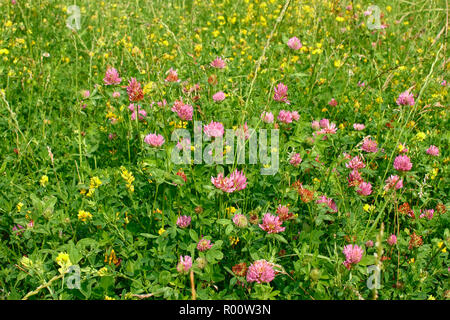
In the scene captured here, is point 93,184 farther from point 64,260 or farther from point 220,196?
point 220,196

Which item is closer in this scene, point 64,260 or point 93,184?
point 64,260

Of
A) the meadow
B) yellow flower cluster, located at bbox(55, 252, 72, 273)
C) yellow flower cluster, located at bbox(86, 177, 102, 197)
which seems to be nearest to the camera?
yellow flower cluster, located at bbox(55, 252, 72, 273)

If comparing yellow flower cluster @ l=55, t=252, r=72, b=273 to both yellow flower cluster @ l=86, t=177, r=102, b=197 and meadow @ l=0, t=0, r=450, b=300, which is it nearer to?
meadow @ l=0, t=0, r=450, b=300

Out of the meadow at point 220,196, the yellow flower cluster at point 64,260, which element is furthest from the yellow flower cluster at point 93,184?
the yellow flower cluster at point 64,260

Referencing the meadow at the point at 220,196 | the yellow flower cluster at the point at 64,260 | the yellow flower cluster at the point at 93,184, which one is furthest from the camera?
the yellow flower cluster at the point at 93,184

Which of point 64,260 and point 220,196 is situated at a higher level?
point 220,196

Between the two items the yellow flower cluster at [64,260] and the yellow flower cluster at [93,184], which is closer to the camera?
the yellow flower cluster at [64,260]

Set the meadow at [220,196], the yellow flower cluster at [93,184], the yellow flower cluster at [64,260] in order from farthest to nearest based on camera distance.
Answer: the yellow flower cluster at [93,184], the meadow at [220,196], the yellow flower cluster at [64,260]

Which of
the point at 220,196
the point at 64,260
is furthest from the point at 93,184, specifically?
Result: the point at 220,196

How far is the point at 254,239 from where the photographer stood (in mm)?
1800

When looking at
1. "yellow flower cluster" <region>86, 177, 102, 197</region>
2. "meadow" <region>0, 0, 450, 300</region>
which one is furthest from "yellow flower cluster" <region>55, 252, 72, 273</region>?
"yellow flower cluster" <region>86, 177, 102, 197</region>

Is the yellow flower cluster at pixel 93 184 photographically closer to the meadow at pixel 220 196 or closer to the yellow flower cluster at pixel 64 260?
the meadow at pixel 220 196

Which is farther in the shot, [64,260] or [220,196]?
[220,196]
